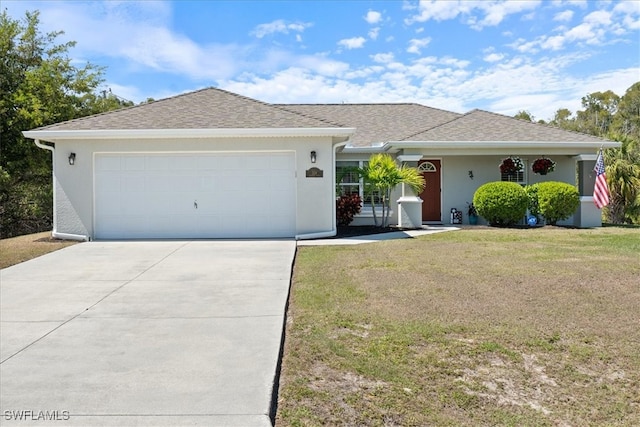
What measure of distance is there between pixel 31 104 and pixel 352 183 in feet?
42.9

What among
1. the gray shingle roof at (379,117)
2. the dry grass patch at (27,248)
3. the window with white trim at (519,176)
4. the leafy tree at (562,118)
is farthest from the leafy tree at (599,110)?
the dry grass patch at (27,248)

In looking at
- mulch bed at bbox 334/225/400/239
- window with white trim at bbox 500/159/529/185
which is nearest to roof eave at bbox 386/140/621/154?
window with white trim at bbox 500/159/529/185

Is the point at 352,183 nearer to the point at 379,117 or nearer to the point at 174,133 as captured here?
the point at 379,117

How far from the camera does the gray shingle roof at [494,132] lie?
15.2m

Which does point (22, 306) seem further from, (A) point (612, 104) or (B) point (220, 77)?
(A) point (612, 104)

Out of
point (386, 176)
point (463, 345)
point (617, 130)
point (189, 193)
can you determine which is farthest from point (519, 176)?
point (617, 130)

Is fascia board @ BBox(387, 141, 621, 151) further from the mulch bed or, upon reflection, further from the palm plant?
the palm plant

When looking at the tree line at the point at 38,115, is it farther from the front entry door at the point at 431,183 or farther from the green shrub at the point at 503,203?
the front entry door at the point at 431,183

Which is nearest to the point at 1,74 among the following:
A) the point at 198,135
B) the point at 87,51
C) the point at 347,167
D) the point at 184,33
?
the point at 87,51

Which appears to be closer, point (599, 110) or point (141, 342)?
point (141, 342)

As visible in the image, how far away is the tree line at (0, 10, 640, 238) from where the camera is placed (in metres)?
18.2

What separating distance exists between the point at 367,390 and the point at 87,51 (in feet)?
75.8

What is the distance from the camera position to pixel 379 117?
19297 mm

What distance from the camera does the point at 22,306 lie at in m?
5.92
